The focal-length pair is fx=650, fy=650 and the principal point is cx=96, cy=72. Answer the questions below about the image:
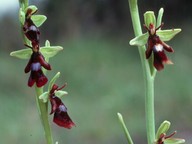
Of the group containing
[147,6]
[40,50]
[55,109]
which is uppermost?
[40,50]

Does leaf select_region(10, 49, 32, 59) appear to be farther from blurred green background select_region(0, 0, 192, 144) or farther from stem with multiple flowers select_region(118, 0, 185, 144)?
blurred green background select_region(0, 0, 192, 144)

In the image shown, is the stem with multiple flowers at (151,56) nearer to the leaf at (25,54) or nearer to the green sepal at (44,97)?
the green sepal at (44,97)

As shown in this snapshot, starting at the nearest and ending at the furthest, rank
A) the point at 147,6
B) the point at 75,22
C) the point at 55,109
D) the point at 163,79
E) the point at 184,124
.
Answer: the point at 55,109 < the point at 184,124 < the point at 163,79 < the point at 147,6 < the point at 75,22

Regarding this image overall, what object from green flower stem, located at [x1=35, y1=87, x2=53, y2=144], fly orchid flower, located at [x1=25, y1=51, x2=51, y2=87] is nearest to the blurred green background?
green flower stem, located at [x1=35, y1=87, x2=53, y2=144]

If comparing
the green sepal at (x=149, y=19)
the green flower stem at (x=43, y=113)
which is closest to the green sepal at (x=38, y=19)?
the green flower stem at (x=43, y=113)

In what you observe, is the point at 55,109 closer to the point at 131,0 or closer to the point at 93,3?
the point at 131,0

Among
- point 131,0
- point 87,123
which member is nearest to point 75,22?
point 87,123

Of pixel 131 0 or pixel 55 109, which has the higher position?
pixel 131 0

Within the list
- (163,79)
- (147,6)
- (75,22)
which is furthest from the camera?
(75,22)
